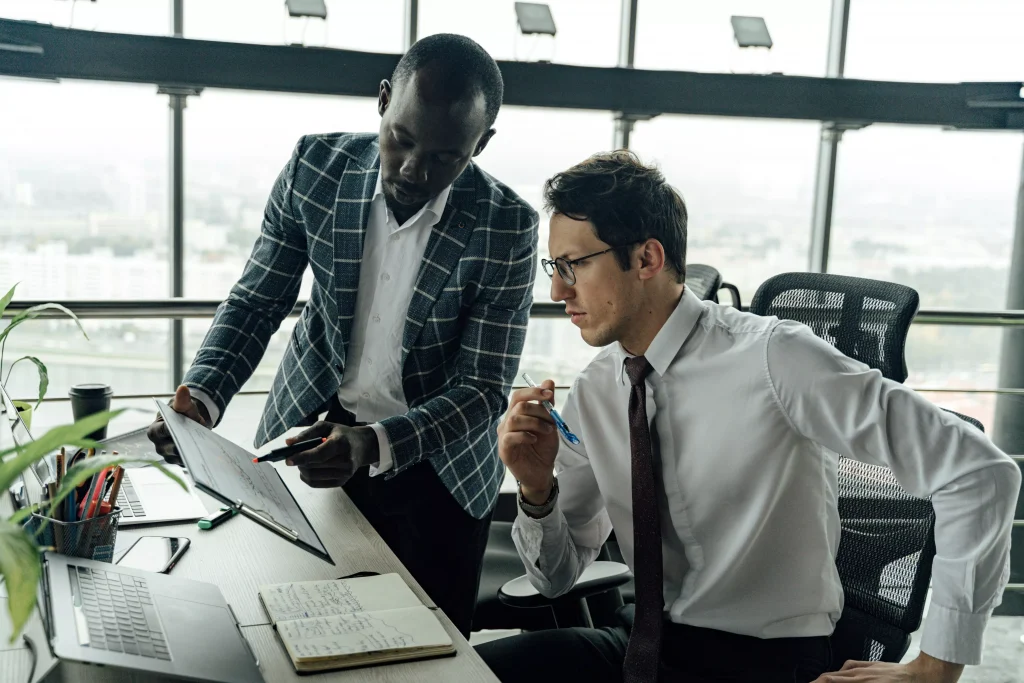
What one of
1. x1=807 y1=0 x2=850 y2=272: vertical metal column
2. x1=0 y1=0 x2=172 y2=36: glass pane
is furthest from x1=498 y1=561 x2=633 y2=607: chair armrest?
x1=807 y1=0 x2=850 y2=272: vertical metal column

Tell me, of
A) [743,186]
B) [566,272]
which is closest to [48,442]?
[566,272]

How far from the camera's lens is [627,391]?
156cm

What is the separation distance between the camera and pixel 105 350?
444cm

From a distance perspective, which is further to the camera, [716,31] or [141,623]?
[716,31]

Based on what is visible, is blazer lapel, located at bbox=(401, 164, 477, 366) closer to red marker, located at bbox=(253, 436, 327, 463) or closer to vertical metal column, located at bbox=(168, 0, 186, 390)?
red marker, located at bbox=(253, 436, 327, 463)

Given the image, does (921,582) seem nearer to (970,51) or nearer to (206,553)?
(206,553)

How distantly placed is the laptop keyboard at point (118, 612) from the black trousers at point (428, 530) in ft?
1.98

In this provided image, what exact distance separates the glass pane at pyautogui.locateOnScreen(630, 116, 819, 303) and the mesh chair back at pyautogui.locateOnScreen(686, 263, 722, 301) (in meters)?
2.38

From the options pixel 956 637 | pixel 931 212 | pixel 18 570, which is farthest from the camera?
pixel 931 212

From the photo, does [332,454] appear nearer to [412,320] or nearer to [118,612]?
[412,320]

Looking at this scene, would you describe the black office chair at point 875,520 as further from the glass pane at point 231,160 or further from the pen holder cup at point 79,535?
the glass pane at point 231,160

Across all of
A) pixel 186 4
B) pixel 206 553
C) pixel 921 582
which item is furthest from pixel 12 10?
pixel 921 582

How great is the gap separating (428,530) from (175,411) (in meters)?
0.49

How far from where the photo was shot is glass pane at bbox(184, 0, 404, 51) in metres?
4.10
